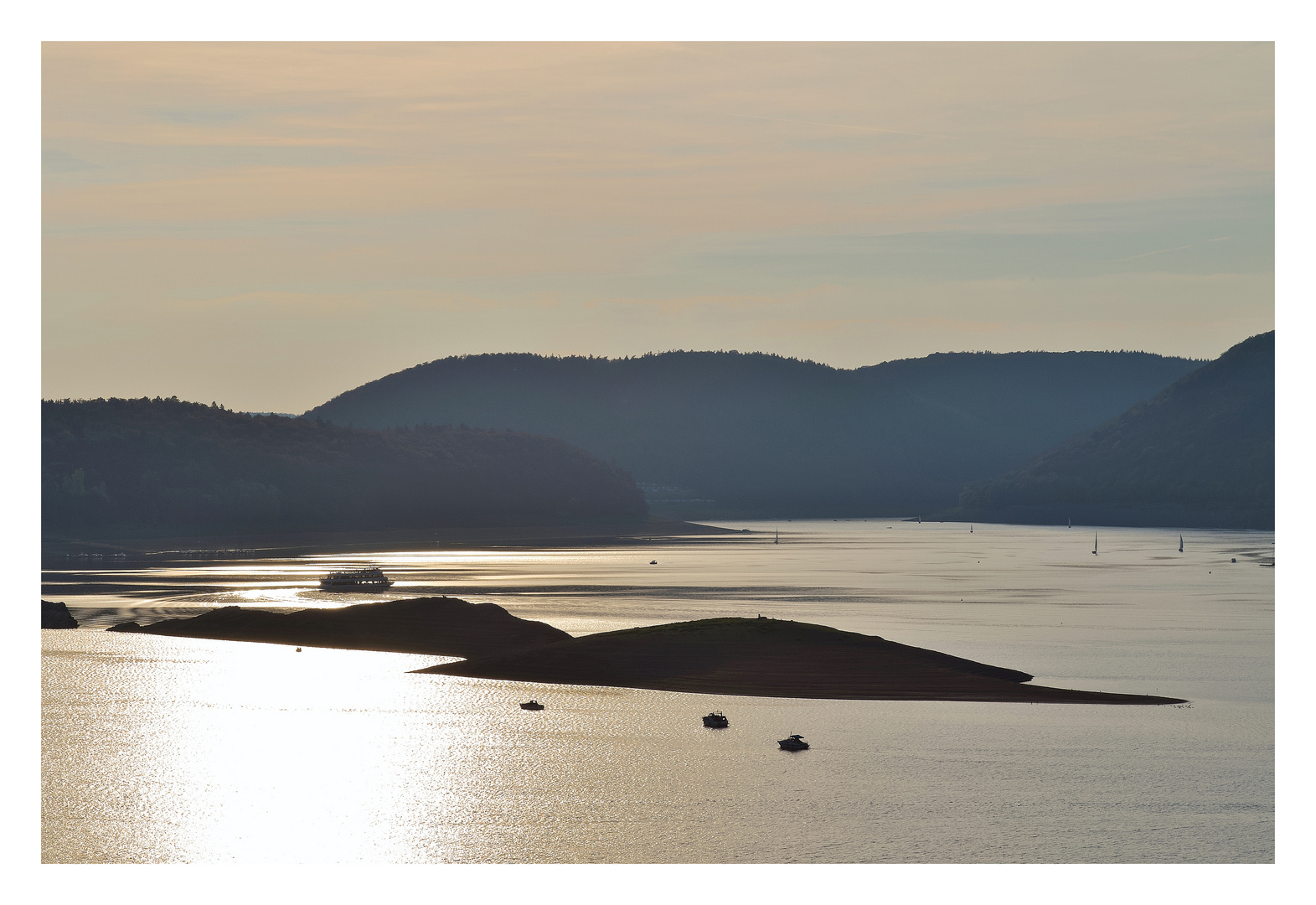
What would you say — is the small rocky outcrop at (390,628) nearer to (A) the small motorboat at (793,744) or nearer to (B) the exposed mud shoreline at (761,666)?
(B) the exposed mud shoreline at (761,666)

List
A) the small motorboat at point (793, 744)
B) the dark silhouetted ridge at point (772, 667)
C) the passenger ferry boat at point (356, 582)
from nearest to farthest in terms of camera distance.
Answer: the small motorboat at point (793, 744), the dark silhouetted ridge at point (772, 667), the passenger ferry boat at point (356, 582)

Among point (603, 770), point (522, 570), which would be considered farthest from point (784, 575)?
point (603, 770)

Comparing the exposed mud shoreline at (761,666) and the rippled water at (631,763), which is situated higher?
the exposed mud shoreline at (761,666)

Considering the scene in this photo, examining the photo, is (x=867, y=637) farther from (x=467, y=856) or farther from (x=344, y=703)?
(x=467, y=856)

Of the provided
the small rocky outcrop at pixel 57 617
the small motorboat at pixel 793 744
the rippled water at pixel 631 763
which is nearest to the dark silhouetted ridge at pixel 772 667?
the rippled water at pixel 631 763
